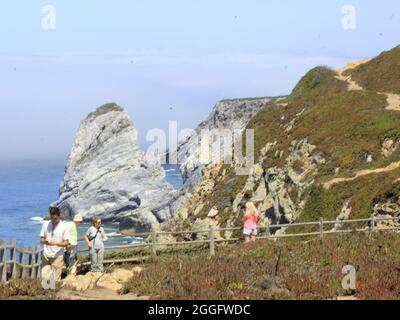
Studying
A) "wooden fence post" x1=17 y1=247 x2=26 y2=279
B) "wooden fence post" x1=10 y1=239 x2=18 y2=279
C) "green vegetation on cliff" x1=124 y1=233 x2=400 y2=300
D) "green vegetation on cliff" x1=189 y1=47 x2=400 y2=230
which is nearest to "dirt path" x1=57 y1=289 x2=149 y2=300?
"green vegetation on cliff" x1=124 y1=233 x2=400 y2=300

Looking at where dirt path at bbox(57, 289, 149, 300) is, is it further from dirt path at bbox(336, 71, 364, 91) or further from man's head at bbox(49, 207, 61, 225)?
dirt path at bbox(336, 71, 364, 91)

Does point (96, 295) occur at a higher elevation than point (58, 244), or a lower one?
lower

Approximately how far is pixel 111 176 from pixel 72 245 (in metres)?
131

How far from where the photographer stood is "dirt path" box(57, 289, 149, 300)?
13703 mm

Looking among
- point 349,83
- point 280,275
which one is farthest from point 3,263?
point 349,83

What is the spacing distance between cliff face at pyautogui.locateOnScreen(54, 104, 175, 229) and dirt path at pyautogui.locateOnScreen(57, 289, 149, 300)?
107 m

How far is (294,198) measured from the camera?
138 ft

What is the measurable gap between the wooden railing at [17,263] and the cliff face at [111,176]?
10509 cm

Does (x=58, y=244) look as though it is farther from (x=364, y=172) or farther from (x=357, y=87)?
(x=357, y=87)

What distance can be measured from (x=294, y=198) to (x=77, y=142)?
4942 inches

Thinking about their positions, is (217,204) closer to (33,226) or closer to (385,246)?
(385,246)

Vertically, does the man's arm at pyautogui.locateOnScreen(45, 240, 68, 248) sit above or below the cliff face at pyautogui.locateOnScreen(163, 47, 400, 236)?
below

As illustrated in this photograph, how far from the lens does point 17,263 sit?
16.2 metres
